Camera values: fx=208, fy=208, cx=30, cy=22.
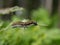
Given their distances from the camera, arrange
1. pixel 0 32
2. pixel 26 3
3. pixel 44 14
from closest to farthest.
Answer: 1. pixel 0 32
2. pixel 44 14
3. pixel 26 3

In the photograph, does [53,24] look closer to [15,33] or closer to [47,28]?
[47,28]

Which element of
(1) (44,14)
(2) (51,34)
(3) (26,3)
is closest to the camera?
(2) (51,34)

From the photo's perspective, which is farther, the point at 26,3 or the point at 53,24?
the point at 26,3

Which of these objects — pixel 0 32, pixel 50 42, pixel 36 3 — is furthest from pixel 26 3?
pixel 0 32

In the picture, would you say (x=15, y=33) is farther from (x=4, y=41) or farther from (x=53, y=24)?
(x=53, y=24)

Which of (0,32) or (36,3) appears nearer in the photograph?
(0,32)

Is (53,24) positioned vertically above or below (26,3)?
above

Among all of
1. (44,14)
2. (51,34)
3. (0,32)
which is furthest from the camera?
(44,14)

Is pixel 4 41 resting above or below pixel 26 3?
above

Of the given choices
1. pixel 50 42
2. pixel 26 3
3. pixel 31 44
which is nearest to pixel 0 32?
pixel 31 44
